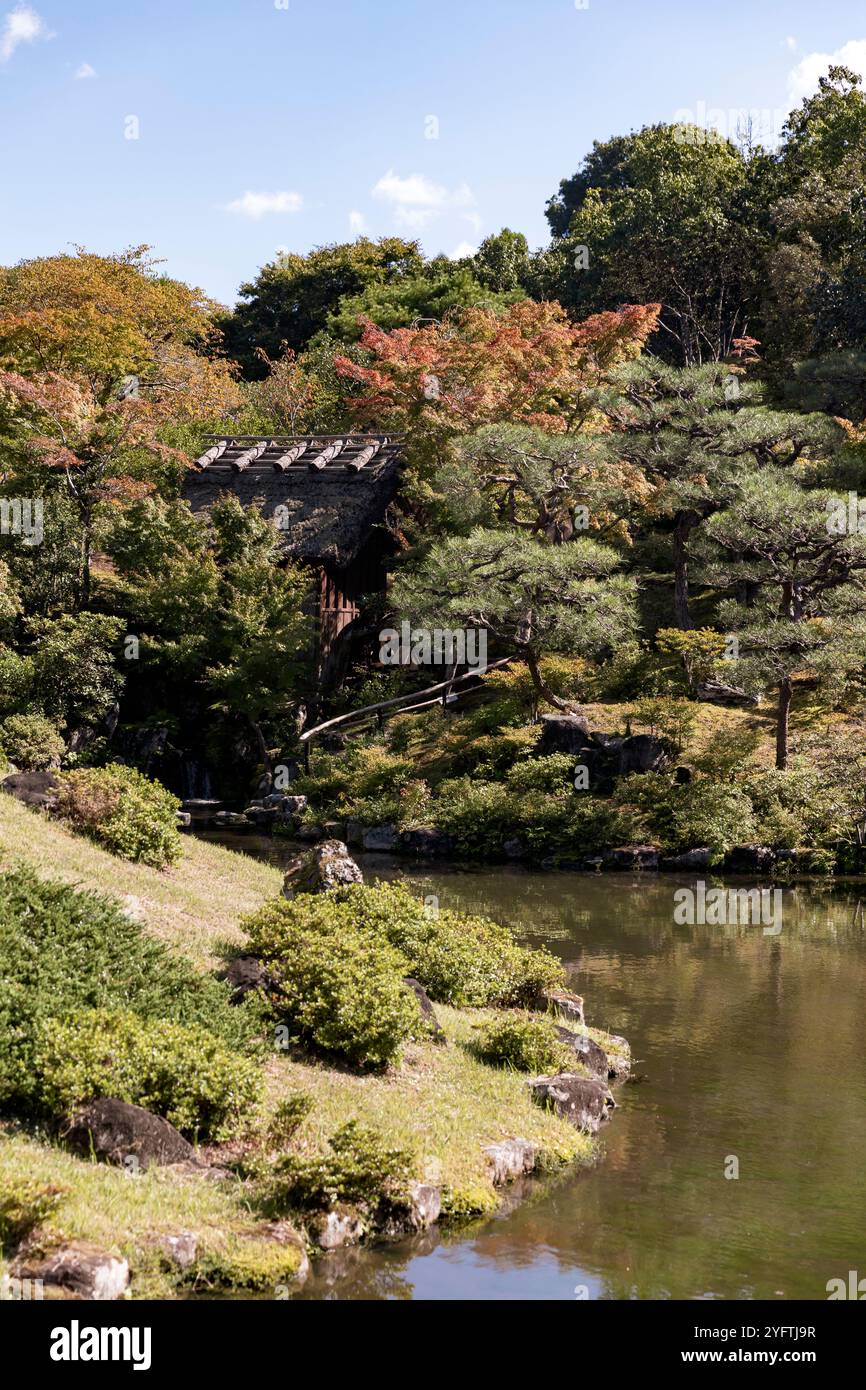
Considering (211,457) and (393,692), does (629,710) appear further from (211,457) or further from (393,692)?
(211,457)

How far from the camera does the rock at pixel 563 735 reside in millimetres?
27094

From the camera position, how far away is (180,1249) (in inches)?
284

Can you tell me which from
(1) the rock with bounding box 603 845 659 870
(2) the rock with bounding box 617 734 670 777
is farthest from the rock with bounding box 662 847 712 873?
(2) the rock with bounding box 617 734 670 777

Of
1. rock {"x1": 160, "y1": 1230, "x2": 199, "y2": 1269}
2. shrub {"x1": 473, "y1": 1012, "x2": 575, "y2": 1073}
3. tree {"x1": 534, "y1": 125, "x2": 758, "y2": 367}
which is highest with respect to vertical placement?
tree {"x1": 534, "y1": 125, "x2": 758, "y2": 367}

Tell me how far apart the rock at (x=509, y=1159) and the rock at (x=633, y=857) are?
48.8 ft

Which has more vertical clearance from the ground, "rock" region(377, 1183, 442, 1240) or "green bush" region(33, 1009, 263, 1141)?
"green bush" region(33, 1009, 263, 1141)

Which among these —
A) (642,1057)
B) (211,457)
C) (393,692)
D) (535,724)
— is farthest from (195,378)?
(642,1057)

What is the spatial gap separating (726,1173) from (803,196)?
36.7 m

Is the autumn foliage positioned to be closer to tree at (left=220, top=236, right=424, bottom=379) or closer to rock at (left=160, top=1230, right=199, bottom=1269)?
tree at (left=220, top=236, right=424, bottom=379)

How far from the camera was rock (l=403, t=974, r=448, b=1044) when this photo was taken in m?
11.5

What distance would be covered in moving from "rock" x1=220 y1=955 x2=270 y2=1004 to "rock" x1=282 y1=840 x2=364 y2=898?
2.40 meters

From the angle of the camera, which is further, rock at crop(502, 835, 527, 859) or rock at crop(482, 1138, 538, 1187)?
rock at crop(502, 835, 527, 859)

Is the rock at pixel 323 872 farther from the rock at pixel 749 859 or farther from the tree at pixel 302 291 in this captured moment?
the tree at pixel 302 291

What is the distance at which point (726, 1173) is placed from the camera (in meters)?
9.75
